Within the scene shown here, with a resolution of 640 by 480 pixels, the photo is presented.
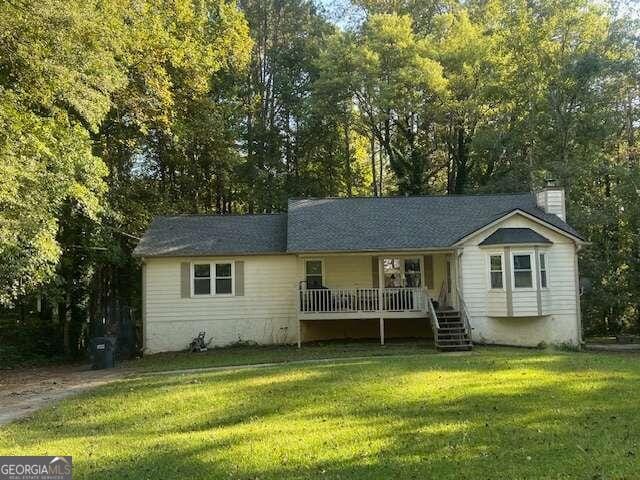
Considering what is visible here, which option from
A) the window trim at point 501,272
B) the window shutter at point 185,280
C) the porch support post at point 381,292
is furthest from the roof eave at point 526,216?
the window shutter at point 185,280

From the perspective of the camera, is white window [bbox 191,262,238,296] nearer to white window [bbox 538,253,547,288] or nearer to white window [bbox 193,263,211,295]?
white window [bbox 193,263,211,295]

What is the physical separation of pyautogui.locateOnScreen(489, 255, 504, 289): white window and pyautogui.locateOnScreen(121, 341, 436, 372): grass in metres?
2.88

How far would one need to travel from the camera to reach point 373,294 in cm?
1936

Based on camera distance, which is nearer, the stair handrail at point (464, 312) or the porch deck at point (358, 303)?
the stair handrail at point (464, 312)

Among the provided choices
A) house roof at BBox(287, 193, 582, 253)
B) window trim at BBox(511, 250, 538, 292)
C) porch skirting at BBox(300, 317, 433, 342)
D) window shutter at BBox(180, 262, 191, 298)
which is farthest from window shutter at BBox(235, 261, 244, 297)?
window trim at BBox(511, 250, 538, 292)

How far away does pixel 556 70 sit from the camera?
91.3ft

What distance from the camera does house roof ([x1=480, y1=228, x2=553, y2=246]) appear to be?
60.4ft

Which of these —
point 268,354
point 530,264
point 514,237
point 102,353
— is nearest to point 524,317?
point 530,264

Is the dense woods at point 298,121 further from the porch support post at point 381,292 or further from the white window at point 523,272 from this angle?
the porch support post at point 381,292

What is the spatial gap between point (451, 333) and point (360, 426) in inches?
403

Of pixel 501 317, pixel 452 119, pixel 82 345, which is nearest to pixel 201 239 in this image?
pixel 82 345

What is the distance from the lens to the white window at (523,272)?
18453 millimetres

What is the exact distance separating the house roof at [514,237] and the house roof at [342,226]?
0.47 metres

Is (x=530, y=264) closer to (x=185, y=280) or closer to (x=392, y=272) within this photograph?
(x=392, y=272)
